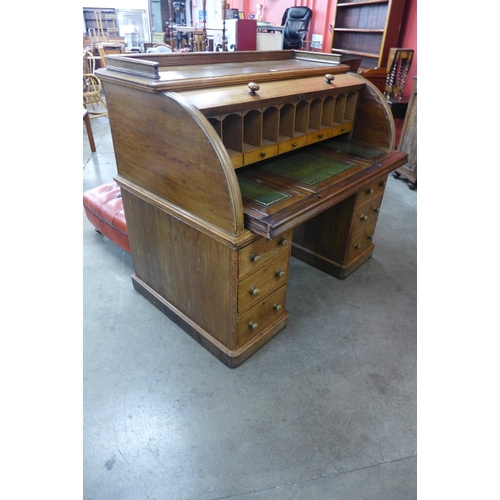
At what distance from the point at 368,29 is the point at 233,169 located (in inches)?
155

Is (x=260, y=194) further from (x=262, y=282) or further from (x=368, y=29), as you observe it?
(x=368, y=29)

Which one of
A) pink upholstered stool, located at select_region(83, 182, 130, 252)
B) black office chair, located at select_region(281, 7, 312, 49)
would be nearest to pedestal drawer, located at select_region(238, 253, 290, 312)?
pink upholstered stool, located at select_region(83, 182, 130, 252)

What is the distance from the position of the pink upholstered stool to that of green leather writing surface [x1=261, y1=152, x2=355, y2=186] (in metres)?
1.08

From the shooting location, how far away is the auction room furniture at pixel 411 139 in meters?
3.51

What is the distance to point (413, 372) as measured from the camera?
73.4 inches

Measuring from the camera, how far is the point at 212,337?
1876 mm

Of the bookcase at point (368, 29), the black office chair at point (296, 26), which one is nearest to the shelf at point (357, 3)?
the bookcase at point (368, 29)

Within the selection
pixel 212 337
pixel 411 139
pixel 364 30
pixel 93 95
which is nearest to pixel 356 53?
pixel 364 30

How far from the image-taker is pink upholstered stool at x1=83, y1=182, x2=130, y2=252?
2.47 meters

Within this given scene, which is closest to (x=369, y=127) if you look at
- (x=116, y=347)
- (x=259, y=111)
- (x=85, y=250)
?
(x=259, y=111)

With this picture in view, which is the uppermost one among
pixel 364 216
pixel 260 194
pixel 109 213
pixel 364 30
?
pixel 364 30

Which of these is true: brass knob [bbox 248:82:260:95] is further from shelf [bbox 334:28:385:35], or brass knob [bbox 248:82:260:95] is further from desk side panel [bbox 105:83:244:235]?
shelf [bbox 334:28:385:35]

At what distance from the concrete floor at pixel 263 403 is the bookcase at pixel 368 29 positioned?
2.98m

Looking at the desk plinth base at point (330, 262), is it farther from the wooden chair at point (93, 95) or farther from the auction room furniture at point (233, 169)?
the wooden chair at point (93, 95)
